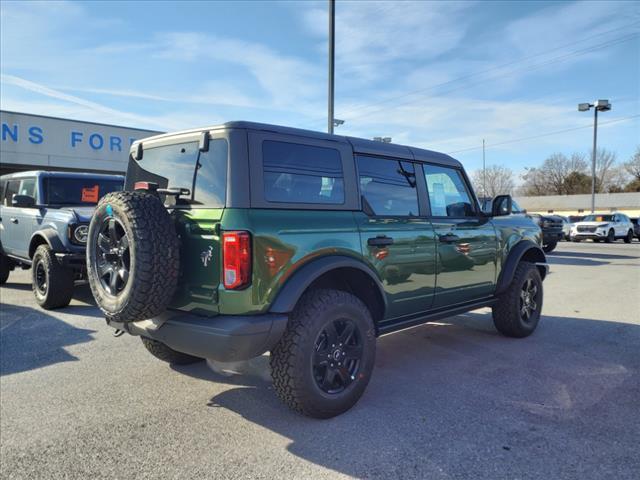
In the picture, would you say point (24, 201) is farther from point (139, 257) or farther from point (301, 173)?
point (301, 173)

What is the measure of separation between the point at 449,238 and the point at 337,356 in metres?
1.68

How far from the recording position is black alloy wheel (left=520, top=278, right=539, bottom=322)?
17.8ft

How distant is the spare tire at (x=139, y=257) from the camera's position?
9.66 ft

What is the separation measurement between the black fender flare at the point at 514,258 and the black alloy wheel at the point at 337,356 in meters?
2.31

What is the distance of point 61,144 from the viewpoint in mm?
19547

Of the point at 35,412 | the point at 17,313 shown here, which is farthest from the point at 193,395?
the point at 17,313

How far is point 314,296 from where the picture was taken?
3312 mm

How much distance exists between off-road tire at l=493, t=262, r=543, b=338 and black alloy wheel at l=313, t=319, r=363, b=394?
241 centimetres

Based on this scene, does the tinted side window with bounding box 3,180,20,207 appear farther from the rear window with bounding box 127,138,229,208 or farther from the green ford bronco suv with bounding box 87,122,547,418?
the rear window with bounding box 127,138,229,208

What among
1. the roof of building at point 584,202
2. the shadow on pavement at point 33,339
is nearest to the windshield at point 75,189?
the shadow on pavement at point 33,339

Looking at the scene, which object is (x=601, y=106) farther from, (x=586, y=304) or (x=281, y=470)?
(x=281, y=470)

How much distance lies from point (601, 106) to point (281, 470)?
36505 mm

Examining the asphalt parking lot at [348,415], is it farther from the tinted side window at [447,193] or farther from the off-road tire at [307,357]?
the tinted side window at [447,193]

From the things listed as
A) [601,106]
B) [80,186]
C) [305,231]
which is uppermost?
[601,106]
